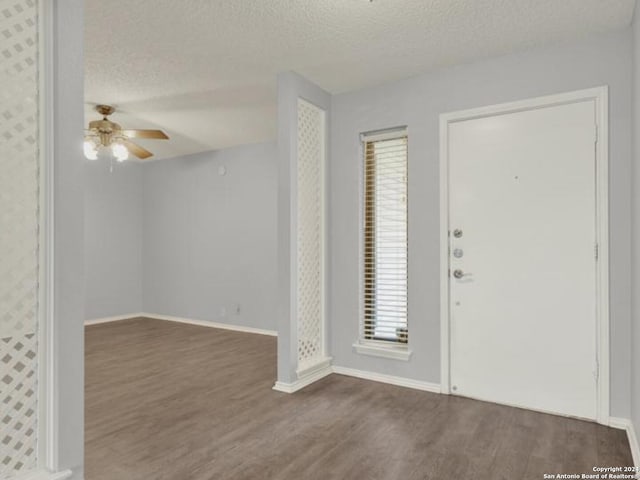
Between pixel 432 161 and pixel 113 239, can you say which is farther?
pixel 113 239

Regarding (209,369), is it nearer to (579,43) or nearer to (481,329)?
(481,329)

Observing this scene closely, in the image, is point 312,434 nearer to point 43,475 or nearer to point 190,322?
point 43,475

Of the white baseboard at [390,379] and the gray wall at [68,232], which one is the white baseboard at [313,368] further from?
the gray wall at [68,232]

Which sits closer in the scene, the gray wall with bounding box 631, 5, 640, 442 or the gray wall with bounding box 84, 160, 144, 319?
the gray wall with bounding box 631, 5, 640, 442

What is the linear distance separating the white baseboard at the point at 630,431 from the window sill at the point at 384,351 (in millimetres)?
1375

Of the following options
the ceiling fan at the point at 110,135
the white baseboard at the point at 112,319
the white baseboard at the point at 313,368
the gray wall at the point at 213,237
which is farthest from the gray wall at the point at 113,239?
the white baseboard at the point at 313,368

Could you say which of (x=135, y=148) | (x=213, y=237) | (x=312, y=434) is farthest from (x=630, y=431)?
(x=213, y=237)

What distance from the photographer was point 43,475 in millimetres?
1701

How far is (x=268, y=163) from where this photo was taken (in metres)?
5.57

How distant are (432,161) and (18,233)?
2748mm

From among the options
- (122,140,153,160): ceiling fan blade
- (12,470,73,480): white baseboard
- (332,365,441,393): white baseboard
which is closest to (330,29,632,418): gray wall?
(332,365,441,393): white baseboard

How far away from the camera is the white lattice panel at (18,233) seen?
5.41 feet

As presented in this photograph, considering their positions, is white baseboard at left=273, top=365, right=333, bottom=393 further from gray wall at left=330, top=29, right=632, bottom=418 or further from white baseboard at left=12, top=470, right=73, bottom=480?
white baseboard at left=12, top=470, right=73, bottom=480

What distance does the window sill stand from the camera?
3375 millimetres
